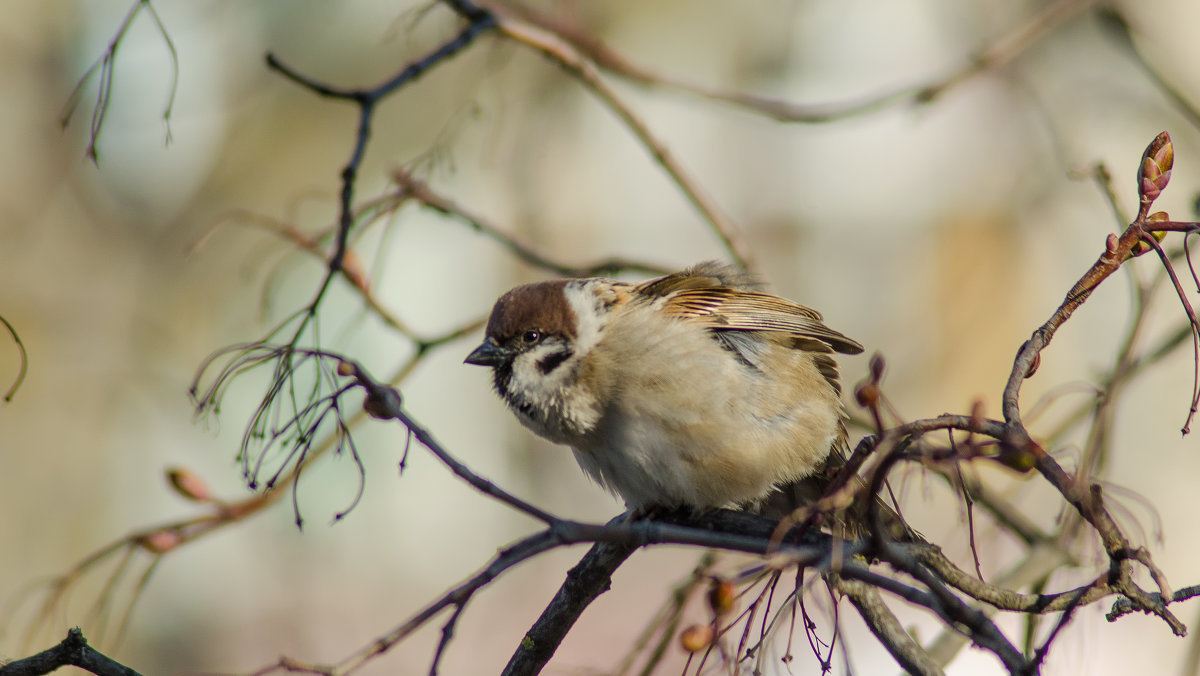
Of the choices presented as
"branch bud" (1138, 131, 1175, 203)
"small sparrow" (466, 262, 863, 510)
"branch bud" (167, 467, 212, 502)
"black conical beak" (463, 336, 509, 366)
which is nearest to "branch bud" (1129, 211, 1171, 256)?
"branch bud" (1138, 131, 1175, 203)

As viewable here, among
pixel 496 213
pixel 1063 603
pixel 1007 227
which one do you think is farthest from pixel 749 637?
pixel 1007 227

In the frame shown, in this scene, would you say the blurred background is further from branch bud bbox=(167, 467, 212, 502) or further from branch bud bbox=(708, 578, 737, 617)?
branch bud bbox=(708, 578, 737, 617)

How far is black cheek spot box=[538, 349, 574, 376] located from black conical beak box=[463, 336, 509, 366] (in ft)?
0.35

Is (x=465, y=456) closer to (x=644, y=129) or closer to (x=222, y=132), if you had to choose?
(x=222, y=132)

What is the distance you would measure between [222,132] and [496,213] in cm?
205

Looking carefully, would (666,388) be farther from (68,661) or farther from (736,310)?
(68,661)

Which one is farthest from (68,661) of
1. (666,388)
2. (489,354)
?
(666,388)

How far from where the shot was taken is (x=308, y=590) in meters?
7.64

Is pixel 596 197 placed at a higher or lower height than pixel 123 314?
higher

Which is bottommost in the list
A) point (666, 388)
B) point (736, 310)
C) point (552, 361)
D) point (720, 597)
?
point (720, 597)

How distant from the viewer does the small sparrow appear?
2.80 m

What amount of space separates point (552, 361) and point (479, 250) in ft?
17.6

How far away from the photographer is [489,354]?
113 inches

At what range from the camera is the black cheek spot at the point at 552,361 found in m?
2.88
